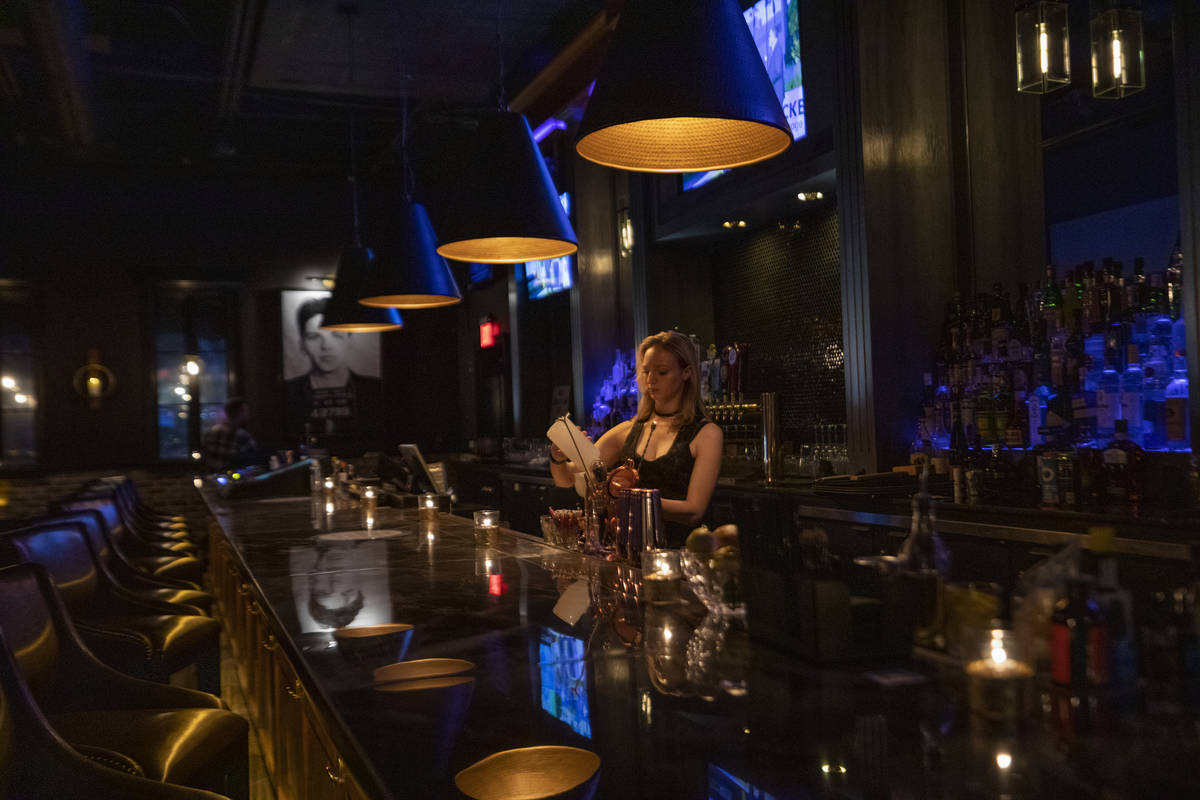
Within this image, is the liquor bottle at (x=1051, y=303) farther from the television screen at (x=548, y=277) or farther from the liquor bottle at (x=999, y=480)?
the television screen at (x=548, y=277)

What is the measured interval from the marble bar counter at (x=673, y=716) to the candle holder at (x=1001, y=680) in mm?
15

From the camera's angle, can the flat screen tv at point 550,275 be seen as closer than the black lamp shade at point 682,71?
No

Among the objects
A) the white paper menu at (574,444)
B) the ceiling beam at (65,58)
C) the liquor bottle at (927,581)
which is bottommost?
the liquor bottle at (927,581)

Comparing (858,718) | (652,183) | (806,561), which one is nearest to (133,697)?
(806,561)

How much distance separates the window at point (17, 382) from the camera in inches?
347

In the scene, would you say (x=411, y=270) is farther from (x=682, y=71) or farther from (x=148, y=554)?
(x=682, y=71)

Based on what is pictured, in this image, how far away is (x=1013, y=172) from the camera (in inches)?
162

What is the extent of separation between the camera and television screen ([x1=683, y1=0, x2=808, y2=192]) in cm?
443

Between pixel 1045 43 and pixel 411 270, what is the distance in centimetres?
278

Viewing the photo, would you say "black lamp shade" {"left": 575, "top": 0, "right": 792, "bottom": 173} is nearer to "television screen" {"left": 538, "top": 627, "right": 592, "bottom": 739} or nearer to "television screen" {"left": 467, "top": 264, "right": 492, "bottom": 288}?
"television screen" {"left": 538, "top": 627, "right": 592, "bottom": 739}

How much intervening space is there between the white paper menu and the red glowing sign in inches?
280

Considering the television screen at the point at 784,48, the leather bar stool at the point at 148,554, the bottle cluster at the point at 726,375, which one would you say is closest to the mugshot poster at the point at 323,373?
the leather bar stool at the point at 148,554

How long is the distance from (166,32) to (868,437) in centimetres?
574

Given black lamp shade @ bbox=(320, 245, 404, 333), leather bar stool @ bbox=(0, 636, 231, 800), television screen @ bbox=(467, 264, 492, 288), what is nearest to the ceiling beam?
A: black lamp shade @ bbox=(320, 245, 404, 333)
